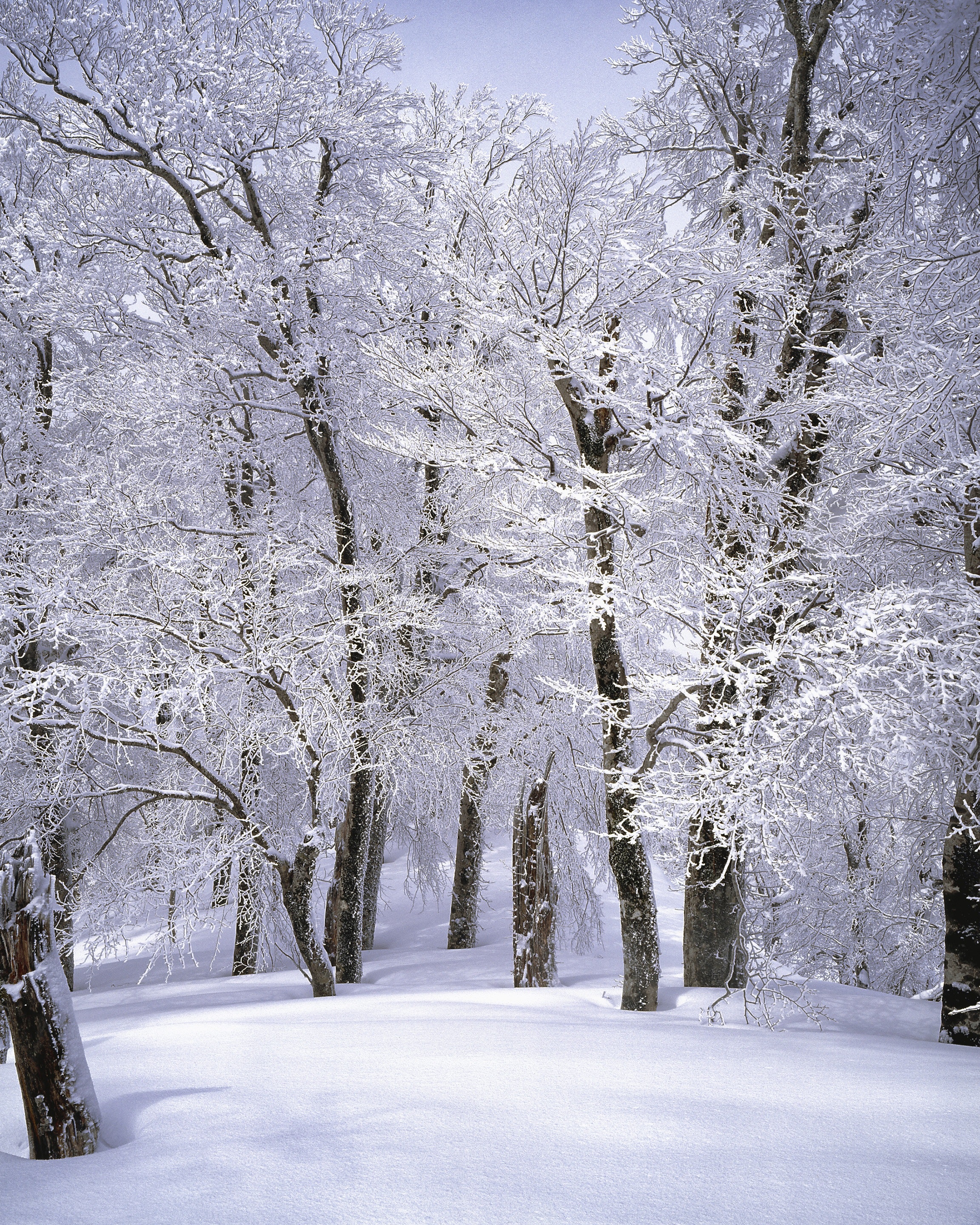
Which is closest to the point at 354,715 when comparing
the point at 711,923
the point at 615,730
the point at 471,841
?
the point at 615,730

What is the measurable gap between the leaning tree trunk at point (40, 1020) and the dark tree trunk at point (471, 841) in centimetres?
680

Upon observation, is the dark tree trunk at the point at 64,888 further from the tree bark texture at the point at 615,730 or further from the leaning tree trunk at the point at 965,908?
the leaning tree trunk at the point at 965,908

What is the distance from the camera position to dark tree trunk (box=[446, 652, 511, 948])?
33.5ft

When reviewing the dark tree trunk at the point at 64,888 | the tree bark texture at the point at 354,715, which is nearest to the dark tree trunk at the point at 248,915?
the tree bark texture at the point at 354,715

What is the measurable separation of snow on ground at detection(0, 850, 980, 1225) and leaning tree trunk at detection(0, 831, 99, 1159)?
13 centimetres

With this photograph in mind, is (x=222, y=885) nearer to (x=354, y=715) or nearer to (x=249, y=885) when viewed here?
(x=249, y=885)

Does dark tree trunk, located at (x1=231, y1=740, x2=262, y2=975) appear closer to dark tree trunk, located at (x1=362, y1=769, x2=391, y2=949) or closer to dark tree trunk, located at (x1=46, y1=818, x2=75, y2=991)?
dark tree trunk, located at (x1=46, y1=818, x2=75, y2=991)

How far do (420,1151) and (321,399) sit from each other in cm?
705

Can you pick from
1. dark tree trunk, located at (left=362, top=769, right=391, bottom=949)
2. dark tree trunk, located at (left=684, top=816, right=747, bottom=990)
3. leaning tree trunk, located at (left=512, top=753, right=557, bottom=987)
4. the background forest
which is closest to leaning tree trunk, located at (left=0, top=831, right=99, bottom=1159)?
the background forest

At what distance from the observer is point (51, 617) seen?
25.3 feet

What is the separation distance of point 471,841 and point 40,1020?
31.0 feet

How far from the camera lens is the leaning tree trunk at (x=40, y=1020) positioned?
8.99 feet

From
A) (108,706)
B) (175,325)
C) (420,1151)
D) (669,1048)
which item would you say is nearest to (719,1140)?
(420,1151)

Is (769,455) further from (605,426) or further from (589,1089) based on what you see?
(589,1089)
